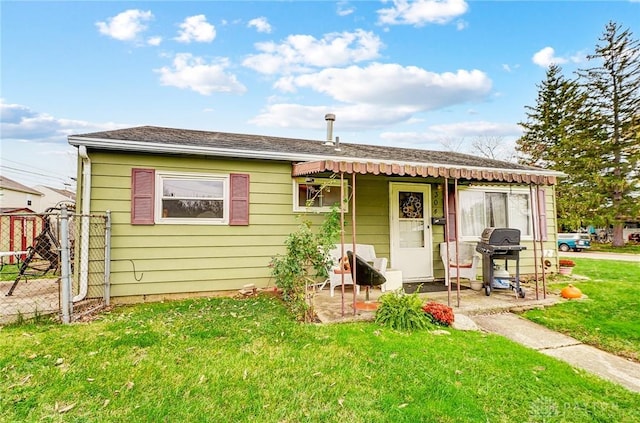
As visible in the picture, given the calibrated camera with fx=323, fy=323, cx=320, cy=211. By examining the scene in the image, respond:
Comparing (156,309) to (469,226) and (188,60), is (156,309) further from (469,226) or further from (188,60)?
(188,60)

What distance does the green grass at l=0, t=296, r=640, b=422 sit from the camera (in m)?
2.23

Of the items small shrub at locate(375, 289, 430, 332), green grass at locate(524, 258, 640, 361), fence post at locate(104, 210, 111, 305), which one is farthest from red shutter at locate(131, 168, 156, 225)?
green grass at locate(524, 258, 640, 361)

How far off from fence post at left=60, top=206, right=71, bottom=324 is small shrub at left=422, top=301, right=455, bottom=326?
444 centimetres

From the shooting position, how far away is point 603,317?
457cm

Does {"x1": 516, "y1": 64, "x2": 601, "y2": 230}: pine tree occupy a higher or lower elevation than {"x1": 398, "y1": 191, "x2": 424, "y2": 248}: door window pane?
higher

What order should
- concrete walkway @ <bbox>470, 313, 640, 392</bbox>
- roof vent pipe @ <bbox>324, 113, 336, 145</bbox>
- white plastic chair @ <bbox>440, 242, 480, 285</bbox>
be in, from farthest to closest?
1. roof vent pipe @ <bbox>324, 113, 336, 145</bbox>
2. white plastic chair @ <bbox>440, 242, 480, 285</bbox>
3. concrete walkway @ <bbox>470, 313, 640, 392</bbox>

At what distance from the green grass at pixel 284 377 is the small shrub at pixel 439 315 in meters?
0.29

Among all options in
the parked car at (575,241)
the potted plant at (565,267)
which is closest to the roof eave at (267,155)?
the potted plant at (565,267)

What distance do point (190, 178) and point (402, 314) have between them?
3.95 m

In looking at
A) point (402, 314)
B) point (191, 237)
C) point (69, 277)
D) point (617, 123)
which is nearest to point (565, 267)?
point (402, 314)

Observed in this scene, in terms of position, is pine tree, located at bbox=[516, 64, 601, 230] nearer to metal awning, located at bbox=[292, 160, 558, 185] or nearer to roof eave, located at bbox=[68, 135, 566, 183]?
metal awning, located at bbox=[292, 160, 558, 185]

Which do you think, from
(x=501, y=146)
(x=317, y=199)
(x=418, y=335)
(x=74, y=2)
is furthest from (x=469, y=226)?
(x=501, y=146)

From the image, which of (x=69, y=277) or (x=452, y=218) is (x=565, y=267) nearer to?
(x=452, y=218)

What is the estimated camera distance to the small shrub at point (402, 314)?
3.90 metres
